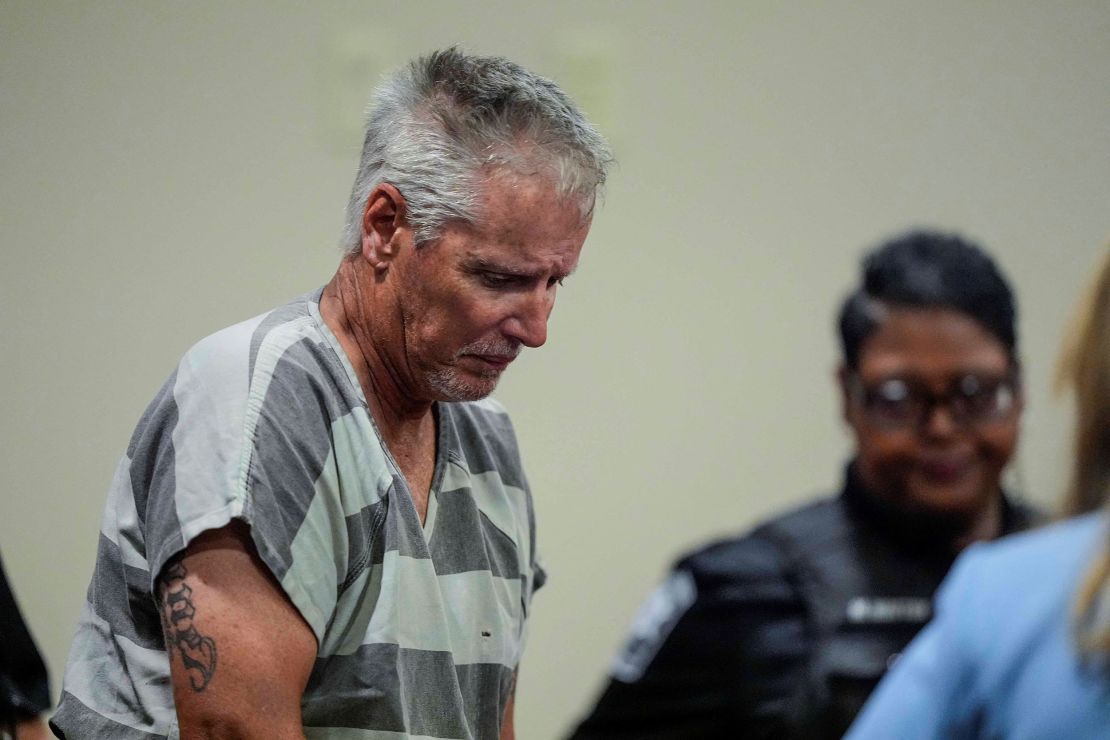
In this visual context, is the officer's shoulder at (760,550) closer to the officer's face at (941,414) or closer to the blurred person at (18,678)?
the officer's face at (941,414)

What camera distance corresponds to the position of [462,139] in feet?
4.24

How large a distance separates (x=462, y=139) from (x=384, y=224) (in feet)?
0.37

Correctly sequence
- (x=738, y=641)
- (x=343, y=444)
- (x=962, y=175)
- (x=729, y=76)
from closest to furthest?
(x=738, y=641)
(x=343, y=444)
(x=962, y=175)
(x=729, y=76)

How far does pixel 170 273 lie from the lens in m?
2.16

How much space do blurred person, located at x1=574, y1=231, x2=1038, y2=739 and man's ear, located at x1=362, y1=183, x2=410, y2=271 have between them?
0.41 m

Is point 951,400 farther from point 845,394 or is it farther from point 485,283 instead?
point 485,283

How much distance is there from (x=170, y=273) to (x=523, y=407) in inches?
23.5

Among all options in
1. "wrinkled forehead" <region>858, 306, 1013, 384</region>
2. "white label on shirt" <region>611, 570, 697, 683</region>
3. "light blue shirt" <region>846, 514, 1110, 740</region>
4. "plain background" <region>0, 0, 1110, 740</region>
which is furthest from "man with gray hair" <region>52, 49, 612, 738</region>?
"plain background" <region>0, 0, 1110, 740</region>

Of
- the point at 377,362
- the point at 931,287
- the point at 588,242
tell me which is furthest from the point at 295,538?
the point at 588,242

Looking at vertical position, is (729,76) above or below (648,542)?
above

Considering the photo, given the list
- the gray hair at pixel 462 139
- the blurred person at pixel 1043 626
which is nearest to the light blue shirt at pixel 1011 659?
the blurred person at pixel 1043 626

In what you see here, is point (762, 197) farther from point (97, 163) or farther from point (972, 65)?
point (97, 163)

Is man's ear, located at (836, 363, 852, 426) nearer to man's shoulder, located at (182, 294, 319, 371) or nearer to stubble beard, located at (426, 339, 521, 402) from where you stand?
stubble beard, located at (426, 339, 521, 402)

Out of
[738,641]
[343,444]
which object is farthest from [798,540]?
[343,444]
